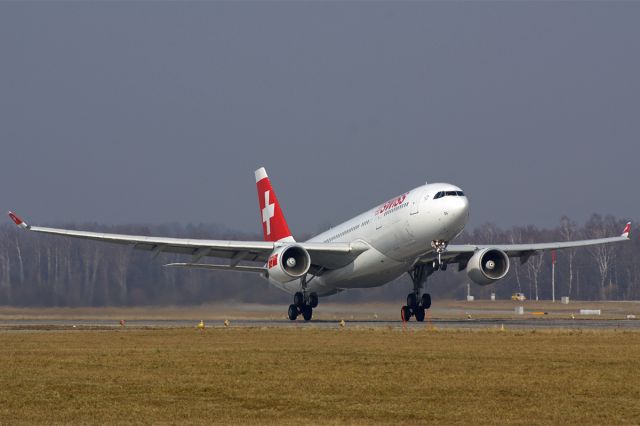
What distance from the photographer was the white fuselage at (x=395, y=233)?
4269 centimetres

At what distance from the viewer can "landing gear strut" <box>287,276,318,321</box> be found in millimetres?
50500

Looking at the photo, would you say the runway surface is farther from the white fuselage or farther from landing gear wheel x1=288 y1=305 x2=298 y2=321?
landing gear wheel x1=288 y1=305 x2=298 y2=321

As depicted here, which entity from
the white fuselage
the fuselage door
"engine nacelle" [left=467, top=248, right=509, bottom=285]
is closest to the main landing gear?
the white fuselage

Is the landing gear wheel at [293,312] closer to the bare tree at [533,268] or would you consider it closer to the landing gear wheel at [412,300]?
the landing gear wheel at [412,300]

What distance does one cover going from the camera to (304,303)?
166ft

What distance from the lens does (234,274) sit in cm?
5750

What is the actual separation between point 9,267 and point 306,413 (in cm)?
4630

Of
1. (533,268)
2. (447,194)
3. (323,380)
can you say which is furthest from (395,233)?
(533,268)

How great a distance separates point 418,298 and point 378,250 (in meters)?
3.57

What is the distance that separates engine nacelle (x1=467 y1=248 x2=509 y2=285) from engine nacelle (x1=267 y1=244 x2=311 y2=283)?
7.29 metres

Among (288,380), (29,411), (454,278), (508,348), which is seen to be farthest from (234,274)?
(29,411)

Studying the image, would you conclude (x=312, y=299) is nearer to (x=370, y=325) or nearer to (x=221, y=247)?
(x=221, y=247)

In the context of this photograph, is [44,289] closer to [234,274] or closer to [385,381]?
[234,274]

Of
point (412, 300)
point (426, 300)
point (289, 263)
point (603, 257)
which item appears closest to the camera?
point (289, 263)
